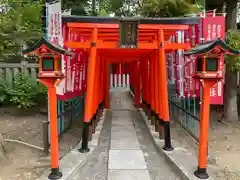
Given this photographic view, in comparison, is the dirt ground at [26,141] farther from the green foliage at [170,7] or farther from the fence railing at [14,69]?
the green foliage at [170,7]

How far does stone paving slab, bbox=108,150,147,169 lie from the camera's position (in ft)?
12.8

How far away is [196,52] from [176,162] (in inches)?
79.7

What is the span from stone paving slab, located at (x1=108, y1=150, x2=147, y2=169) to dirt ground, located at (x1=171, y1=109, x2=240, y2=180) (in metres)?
1.15

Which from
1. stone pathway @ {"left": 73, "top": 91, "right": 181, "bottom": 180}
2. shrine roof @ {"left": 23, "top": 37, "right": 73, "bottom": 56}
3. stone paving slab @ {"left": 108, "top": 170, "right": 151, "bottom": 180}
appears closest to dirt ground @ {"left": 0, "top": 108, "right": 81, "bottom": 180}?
stone pathway @ {"left": 73, "top": 91, "right": 181, "bottom": 180}

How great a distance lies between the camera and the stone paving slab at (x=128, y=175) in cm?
349

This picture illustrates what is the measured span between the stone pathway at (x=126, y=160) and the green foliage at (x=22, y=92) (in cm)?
277

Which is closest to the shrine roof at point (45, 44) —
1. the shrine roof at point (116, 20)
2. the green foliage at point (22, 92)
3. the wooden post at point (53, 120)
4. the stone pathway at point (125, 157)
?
the wooden post at point (53, 120)

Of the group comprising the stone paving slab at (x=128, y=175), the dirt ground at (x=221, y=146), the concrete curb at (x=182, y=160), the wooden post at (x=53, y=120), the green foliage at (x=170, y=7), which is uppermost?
the green foliage at (x=170, y=7)

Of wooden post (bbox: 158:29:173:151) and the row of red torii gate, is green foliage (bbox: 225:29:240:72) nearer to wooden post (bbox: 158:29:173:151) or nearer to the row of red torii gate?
the row of red torii gate

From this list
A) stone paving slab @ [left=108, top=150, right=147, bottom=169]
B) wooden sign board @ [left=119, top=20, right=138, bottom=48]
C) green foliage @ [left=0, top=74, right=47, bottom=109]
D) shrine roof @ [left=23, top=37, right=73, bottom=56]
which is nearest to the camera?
shrine roof @ [left=23, top=37, right=73, bottom=56]

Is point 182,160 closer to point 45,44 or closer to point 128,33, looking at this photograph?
point 128,33

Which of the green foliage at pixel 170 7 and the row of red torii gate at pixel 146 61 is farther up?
the green foliage at pixel 170 7

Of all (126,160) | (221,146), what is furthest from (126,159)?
(221,146)

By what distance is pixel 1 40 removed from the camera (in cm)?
568
